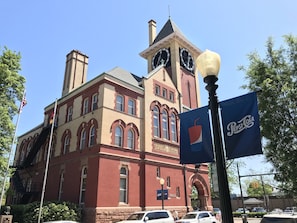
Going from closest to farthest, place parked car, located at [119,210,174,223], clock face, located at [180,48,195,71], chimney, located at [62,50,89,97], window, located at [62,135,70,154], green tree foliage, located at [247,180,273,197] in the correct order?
parked car, located at [119,210,174,223] < window, located at [62,135,70,154] < chimney, located at [62,50,89,97] < clock face, located at [180,48,195,71] < green tree foliage, located at [247,180,273,197]

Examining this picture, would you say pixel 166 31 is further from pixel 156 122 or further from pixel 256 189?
pixel 256 189

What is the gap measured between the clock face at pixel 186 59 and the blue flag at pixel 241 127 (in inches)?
1194

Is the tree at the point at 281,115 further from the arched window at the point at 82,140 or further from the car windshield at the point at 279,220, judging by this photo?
the arched window at the point at 82,140

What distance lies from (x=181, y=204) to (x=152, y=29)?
92.6 feet

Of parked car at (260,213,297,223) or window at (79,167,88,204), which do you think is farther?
window at (79,167,88,204)

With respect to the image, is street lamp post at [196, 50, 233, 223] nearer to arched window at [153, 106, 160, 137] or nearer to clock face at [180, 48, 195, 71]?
arched window at [153, 106, 160, 137]

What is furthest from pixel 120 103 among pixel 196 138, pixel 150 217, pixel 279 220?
pixel 196 138

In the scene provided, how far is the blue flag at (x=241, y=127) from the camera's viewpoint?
5.49 metres

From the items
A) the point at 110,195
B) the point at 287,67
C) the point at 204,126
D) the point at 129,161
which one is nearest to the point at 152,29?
the point at 129,161

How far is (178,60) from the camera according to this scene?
34594mm

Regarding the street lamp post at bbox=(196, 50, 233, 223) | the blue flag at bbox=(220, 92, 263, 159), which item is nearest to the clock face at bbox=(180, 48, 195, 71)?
Result: the blue flag at bbox=(220, 92, 263, 159)

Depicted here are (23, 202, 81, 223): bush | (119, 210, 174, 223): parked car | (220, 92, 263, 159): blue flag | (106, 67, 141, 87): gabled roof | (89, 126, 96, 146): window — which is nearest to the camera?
(220, 92, 263, 159): blue flag

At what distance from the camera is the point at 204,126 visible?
6.30m

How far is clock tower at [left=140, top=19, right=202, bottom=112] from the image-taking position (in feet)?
111
